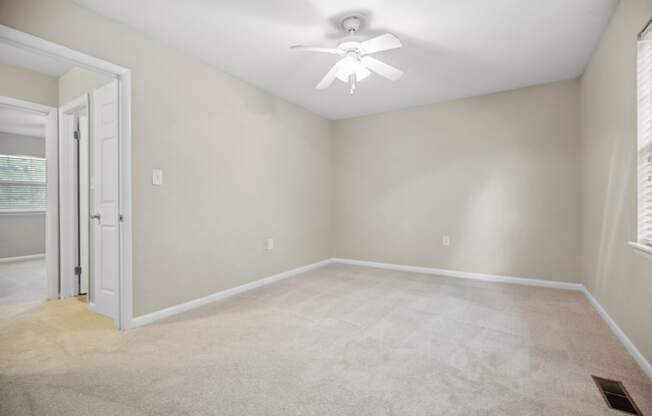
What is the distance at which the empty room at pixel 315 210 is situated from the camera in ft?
5.57

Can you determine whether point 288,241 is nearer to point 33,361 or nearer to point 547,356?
point 33,361

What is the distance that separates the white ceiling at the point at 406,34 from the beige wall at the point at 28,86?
5.46 feet

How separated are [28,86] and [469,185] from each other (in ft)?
16.7

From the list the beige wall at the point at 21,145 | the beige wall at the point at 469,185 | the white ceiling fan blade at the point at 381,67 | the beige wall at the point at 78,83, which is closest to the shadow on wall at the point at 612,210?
the beige wall at the point at 469,185

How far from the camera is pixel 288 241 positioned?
13.4 ft

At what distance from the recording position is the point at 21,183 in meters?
5.44

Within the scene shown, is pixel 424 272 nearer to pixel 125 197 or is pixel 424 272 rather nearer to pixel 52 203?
pixel 125 197

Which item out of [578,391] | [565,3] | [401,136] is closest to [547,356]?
[578,391]

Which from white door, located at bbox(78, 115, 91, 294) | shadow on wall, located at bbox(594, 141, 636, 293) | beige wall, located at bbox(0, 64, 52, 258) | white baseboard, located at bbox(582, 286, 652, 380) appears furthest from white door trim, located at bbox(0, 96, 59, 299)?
shadow on wall, located at bbox(594, 141, 636, 293)

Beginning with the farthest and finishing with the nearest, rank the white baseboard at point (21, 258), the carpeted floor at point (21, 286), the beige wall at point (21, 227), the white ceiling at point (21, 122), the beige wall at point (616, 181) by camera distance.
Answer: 1. the beige wall at point (21, 227)
2. the white baseboard at point (21, 258)
3. the white ceiling at point (21, 122)
4. the carpeted floor at point (21, 286)
5. the beige wall at point (616, 181)

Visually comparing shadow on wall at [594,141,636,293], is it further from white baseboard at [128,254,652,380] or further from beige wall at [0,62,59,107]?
beige wall at [0,62,59,107]

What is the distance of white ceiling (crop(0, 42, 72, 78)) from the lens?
271 centimetres

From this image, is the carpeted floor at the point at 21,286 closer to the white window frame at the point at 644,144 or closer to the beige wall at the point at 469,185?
the beige wall at the point at 469,185

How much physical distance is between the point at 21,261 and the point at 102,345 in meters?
4.79
